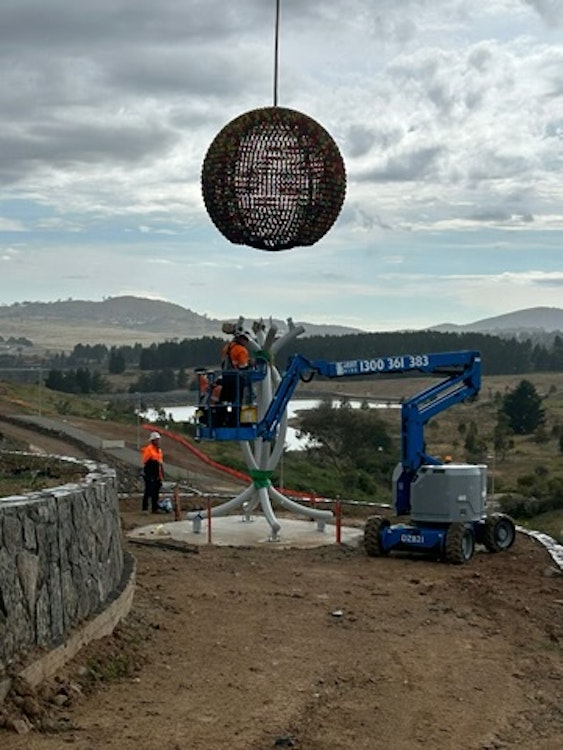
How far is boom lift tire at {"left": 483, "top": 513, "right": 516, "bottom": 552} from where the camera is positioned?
18203 mm

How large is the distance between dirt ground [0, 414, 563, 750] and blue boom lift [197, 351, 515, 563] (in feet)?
4.66

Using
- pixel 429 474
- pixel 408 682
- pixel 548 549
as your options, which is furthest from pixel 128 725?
pixel 548 549

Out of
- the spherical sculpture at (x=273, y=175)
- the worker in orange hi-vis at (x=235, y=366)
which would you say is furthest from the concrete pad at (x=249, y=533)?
the spherical sculpture at (x=273, y=175)

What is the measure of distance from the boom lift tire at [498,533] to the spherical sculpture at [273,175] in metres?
5.24

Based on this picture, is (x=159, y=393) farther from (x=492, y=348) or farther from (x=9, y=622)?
(x=9, y=622)

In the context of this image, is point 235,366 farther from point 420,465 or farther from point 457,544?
point 457,544

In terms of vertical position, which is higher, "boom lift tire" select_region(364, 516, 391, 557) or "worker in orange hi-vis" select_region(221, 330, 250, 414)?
"worker in orange hi-vis" select_region(221, 330, 250, 414)

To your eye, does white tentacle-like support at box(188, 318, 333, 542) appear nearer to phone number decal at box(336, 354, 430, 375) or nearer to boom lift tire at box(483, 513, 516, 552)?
phone number decal at box(336, 354, 430, 375)

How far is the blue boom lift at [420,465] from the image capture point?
1759cm

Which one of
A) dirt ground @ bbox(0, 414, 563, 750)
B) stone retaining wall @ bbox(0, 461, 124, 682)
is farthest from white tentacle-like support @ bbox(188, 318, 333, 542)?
stone retaining wall @ bbox(0, 461, 124, 682)

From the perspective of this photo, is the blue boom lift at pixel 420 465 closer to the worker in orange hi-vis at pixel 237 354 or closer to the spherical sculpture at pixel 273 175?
the worker in orange hi-vis at pixel 237 354

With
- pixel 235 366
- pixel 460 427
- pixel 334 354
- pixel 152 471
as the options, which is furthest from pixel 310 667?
pixel 334 354

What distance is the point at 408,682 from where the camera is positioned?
34.7ft

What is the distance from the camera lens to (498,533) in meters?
18.4
